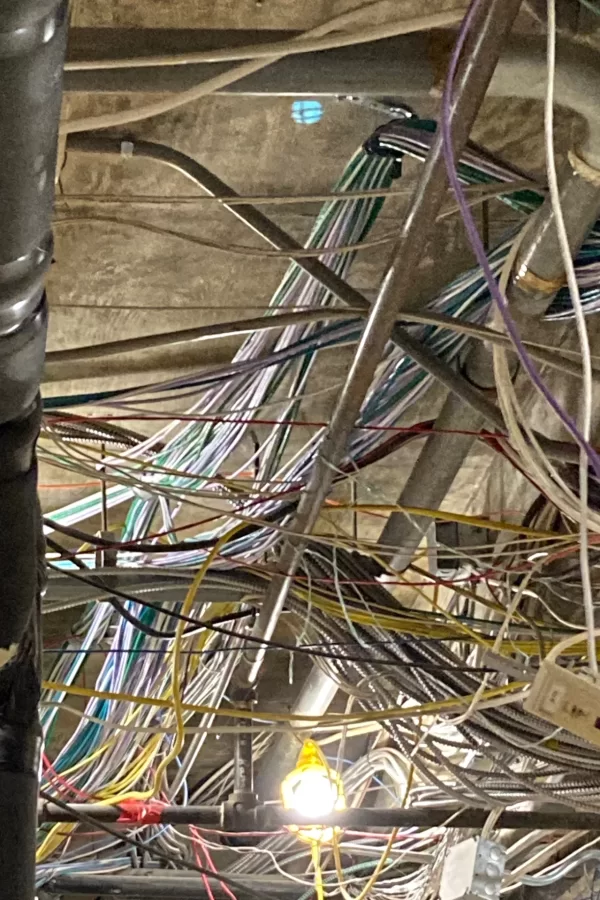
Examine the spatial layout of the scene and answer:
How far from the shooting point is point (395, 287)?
976 mm

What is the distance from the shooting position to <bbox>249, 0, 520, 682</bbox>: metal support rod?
2.49 ft

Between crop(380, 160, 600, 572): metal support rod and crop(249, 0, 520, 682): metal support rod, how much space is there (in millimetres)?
164

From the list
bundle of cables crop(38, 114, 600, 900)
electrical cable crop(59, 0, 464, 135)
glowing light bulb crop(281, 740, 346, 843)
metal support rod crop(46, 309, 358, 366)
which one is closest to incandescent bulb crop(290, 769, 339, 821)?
glowing light bulb crop(281, 740, 346, 843)

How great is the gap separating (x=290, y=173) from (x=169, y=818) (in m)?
1.10

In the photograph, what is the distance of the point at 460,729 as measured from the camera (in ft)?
5.02

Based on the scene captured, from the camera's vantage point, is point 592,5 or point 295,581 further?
point 295,581

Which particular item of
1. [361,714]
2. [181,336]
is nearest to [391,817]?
[361,714]

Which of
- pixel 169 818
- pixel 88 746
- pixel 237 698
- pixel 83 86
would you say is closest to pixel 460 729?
pixel 237 698

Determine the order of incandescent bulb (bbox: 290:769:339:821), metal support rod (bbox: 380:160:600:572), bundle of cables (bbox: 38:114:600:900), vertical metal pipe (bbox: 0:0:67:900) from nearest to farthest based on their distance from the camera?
vertical metal pipe (bbox: 0:0:67:900)
metal support rod (bbox: 380:160:600:572)
bundle of cables (bbox: 38:114:600:900)
incandescent bulb (bbox: 290:769:339:821)

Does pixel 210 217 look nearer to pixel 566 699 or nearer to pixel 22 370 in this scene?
pixel 22 370

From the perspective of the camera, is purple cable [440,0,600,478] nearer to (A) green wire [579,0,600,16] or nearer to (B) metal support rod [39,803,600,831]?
(A) green wire [579,0,600,16]

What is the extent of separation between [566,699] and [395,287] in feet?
1.54

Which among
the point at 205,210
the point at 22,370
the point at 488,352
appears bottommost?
the point at 22,370

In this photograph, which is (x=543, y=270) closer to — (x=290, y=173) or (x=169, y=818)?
(x=290, y=173)
